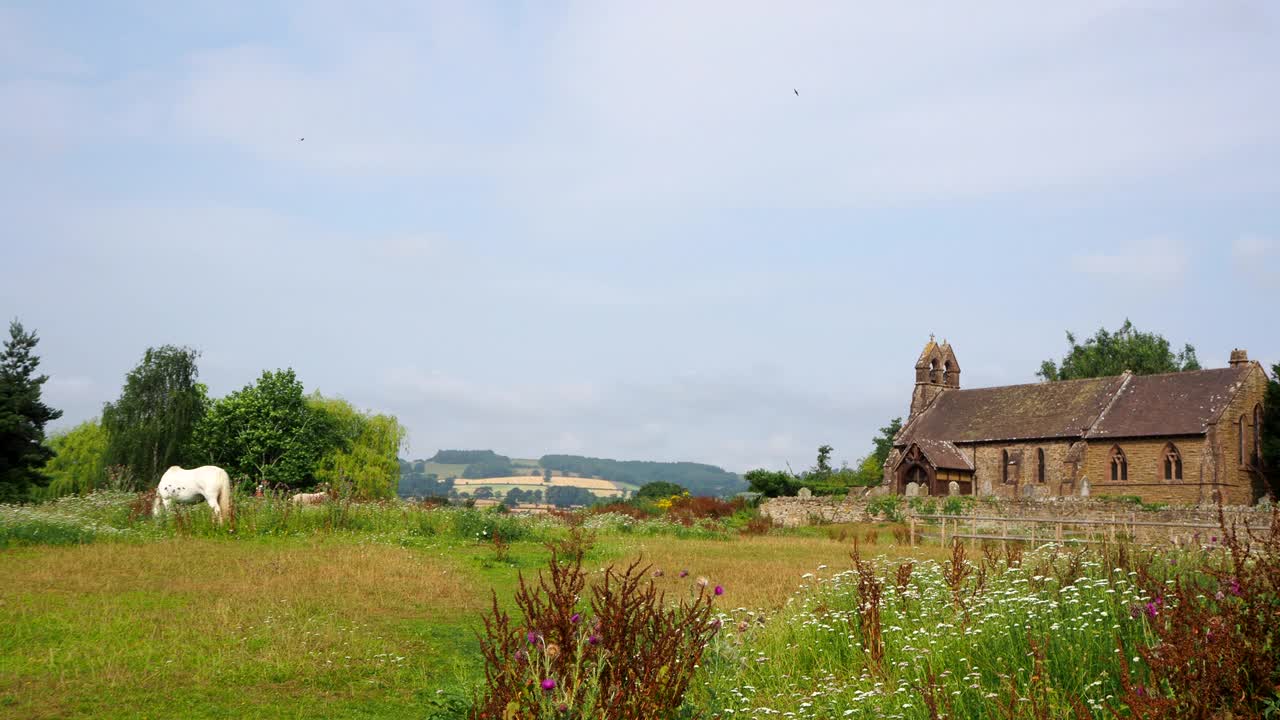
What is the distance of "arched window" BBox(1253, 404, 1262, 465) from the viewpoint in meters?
49.5

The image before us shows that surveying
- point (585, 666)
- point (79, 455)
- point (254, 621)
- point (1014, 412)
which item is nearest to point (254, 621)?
point (254, 621)

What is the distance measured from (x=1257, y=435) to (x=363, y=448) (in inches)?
1933

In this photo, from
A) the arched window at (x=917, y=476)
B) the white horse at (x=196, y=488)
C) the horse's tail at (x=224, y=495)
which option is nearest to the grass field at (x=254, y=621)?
the horse's tail at (x=224, y=495)

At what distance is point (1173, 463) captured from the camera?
48.3m

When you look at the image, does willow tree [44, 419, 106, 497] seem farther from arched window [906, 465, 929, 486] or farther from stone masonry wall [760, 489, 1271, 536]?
arched window [906, 465, 929, 486]

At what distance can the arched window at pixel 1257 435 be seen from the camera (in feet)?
162

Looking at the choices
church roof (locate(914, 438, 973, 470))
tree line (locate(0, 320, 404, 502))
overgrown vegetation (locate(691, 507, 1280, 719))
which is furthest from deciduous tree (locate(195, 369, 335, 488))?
overgrown vegetation (locate(691, 507, 1280, 719))

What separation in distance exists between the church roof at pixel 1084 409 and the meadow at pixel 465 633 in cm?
4034

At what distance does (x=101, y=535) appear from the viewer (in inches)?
754

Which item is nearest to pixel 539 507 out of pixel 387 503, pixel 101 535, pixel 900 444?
pixel 387 503

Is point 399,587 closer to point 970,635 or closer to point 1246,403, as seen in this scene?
point 970,635

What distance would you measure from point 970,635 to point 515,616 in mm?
5737

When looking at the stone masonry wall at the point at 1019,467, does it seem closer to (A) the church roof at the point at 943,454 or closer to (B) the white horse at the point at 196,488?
(A) the church roof at the point at 943,454

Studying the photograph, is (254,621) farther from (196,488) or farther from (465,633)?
(196,488)
